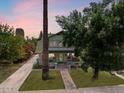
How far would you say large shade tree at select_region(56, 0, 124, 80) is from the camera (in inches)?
787

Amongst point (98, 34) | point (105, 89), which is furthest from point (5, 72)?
point (98, 34)

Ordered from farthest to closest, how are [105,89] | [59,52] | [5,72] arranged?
1. [59,52]
2. [5,72]
3. [105,89]

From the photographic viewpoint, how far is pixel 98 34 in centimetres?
2022

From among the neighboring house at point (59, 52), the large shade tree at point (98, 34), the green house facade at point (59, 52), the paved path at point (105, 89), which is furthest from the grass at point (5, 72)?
the large shade tree at point (98, 34)

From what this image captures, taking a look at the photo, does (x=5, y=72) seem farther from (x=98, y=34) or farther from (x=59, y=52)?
(x=98, y=34)

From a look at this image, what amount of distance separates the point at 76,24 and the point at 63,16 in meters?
1.43

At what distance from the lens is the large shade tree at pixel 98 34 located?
20000 millimetres

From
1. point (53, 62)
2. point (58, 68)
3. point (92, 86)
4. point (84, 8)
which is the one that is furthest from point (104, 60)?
point (53, 62)

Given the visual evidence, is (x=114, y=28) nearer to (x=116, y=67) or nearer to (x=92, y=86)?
(x=116, y=67)

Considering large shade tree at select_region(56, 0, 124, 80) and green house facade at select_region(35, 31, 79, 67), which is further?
green house facade at select_region(35, 31, 79, 67)

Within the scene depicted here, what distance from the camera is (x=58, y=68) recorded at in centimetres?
4822

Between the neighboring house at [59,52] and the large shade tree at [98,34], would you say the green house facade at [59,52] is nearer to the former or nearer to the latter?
the neighboring house at [59,52]

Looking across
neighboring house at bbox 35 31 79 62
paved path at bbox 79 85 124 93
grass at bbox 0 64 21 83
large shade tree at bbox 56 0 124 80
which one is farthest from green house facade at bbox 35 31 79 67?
large shade tree at bbox 56 0 124 80

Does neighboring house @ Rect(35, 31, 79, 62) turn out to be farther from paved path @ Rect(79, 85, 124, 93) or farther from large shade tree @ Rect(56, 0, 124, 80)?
large shade tree @ Rect(56, 0, 124, 80)
